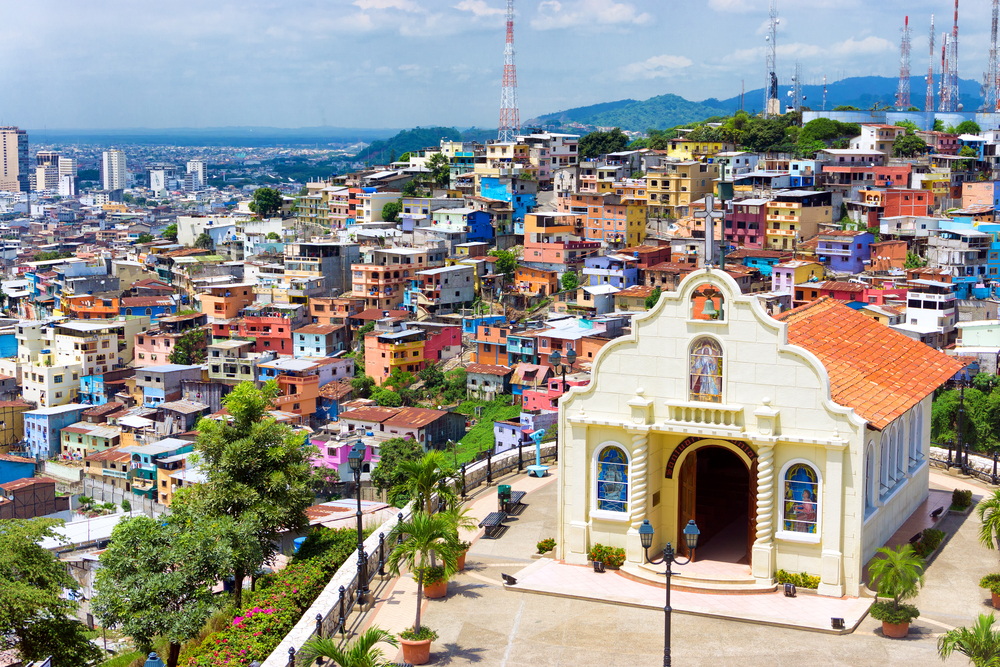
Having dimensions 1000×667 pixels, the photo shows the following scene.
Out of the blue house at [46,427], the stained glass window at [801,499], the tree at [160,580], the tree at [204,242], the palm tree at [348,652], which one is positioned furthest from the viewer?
the tree at [204,242]

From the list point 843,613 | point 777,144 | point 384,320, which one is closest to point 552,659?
point 843,613

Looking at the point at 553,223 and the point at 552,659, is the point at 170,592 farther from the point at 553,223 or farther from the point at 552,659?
the point at 553,223

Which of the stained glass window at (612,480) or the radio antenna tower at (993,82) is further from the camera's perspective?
the radio antenna tower at (993,82)

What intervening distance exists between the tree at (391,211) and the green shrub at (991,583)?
74253mm

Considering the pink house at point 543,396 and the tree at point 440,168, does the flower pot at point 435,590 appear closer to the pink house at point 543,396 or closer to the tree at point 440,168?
the pink house at point 543,396

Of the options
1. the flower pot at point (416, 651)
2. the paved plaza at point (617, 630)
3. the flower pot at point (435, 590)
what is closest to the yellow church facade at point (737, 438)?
the paved plaza at point (617, 630)

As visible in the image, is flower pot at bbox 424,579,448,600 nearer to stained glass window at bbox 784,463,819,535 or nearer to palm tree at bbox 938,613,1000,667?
stained glass window at bbox 784,463,819,535

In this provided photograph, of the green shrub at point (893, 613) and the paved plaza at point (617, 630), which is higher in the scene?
the green shrub at point (893, 613)

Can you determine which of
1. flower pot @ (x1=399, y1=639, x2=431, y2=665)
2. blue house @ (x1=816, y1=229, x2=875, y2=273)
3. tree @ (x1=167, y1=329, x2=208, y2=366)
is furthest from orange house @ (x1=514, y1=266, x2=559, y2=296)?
flower pot @ (x1=399, y1=639, x2=431, y2=665)

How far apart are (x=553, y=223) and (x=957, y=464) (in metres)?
49.9

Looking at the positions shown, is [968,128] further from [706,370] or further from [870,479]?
[706,370]

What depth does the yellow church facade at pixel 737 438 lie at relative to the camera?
17875 millimetres

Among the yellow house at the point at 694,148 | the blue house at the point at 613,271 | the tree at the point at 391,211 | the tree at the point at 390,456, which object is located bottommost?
the tree at the point at 390,456

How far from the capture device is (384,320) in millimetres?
64750
